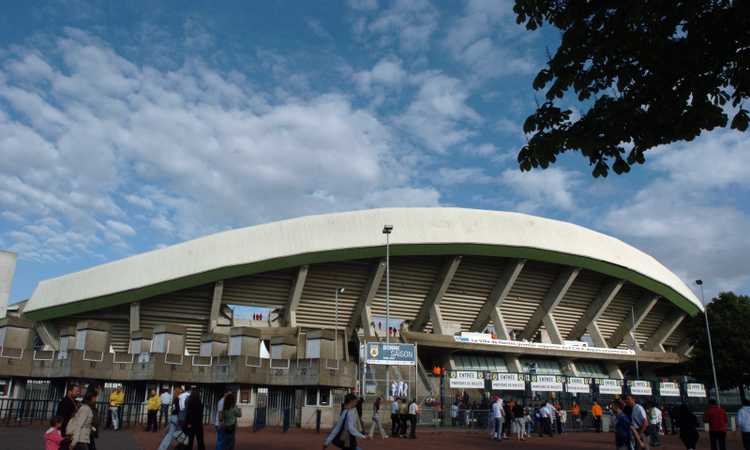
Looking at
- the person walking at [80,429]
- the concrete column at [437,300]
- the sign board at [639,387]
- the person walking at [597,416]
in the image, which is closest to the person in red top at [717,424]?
the person walking at [80,429]

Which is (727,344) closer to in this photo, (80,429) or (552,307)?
(552,307)

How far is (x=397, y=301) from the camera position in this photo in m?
45.5

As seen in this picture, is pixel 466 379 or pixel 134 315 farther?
pixel 134 315

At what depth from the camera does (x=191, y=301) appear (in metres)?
41.4

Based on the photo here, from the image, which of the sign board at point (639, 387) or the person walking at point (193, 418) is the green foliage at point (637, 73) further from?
the sign board at point (639, 387)

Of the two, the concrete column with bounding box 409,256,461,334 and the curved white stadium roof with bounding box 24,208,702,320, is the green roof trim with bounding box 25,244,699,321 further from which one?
the concrete column with bounding box 409,256,461,334

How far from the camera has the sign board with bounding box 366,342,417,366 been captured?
79.5 feet

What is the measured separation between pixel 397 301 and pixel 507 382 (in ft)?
57.7

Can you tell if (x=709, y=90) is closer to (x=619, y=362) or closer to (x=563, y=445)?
(x=563, y=445)

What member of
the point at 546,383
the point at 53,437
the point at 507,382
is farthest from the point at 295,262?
the point at 53,437

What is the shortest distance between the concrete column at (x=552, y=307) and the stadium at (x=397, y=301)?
0.38ft

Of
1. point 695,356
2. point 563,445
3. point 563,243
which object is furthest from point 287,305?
point 695,356

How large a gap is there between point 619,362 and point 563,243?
40.3 feet

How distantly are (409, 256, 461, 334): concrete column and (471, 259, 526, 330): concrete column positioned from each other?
12.5 ft
